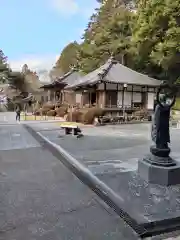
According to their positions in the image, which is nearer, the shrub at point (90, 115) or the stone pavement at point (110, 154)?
the stone pavement at point (110, 154)

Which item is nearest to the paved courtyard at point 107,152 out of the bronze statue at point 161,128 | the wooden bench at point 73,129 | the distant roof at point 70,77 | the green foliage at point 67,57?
the wooden bench at point 73,129

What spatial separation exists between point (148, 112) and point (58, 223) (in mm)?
18681

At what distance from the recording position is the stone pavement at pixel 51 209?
3.79 metres

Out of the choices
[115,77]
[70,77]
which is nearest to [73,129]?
[115,77]

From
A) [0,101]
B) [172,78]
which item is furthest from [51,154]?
[0,101]

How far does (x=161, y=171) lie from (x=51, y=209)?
242 centimetres

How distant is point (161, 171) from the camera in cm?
550

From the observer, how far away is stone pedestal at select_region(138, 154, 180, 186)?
5457mm

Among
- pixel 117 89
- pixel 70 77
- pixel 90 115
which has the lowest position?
pixel 90 115

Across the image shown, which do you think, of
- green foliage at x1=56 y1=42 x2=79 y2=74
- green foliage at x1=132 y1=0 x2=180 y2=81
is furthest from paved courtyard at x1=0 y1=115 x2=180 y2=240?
green foliage at x1=56 y1=42 x2=79 y2=74

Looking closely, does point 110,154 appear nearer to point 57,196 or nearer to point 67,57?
point 57,196

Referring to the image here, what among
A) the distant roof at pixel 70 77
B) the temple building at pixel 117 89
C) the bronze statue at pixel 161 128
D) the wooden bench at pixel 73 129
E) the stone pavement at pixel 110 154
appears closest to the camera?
the bronze statue at pixel 161 128

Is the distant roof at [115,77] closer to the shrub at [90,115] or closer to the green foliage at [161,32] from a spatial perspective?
the green foliage at [161,32]

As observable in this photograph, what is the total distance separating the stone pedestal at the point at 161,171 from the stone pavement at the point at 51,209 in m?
1.32
